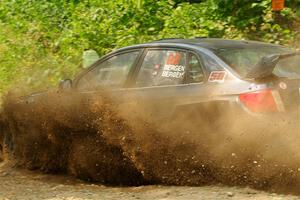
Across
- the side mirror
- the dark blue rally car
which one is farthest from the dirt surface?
the side mirror

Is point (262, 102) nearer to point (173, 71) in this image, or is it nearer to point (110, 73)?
point (173, 71)

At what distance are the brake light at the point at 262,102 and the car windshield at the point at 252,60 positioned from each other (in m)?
0.29

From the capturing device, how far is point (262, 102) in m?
5.38

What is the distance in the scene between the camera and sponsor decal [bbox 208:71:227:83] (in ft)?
18.7

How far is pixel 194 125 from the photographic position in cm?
577

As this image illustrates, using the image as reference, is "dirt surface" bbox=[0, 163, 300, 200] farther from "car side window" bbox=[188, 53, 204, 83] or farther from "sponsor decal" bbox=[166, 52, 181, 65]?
"sponsor decal" bbox=[166, 52, 181, 65]

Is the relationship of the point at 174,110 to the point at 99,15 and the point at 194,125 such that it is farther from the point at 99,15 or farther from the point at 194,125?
the point at 99,15

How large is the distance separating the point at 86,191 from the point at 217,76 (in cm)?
186

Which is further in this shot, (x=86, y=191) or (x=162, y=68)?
(x=162, y=68)

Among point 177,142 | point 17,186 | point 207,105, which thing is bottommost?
point 17,186

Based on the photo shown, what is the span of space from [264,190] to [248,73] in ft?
3.67

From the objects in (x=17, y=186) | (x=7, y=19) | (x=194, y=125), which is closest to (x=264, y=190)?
(x=194, y=125)

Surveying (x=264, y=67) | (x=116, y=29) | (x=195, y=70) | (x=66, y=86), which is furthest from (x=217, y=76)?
(x=116, y=29)

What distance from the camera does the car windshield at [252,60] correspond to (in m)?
5.72
